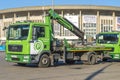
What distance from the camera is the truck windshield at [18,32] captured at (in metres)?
19.2

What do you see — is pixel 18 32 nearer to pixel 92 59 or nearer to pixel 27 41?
pixel 27 41

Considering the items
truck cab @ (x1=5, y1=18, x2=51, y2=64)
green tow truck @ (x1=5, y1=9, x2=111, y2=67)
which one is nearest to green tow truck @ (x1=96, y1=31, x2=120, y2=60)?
green tow truck @ (x1=5, y1=9, x2=111, y2=67)

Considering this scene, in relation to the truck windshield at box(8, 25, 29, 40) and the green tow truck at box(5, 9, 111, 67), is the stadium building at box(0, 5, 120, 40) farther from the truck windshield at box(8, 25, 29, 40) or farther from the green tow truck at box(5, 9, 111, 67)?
the truck windshield at box(8, 25, 29, 40)

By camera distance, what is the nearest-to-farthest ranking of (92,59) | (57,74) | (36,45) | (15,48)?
(57,74)
(36,45)
(15,48)
(92,59)

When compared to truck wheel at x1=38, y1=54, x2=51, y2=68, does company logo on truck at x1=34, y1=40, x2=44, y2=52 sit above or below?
above

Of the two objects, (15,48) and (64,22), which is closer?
(15,48)

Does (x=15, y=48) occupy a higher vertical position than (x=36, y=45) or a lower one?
lower

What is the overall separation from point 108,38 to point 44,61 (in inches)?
279

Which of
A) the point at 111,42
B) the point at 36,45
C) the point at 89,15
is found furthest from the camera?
the point at 89,15

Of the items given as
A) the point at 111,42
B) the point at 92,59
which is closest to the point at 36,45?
the point at 92,59

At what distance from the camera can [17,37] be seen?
64.0ft

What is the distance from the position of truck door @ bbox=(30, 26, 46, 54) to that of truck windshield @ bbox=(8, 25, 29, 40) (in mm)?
455

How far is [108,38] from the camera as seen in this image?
82.5 ft

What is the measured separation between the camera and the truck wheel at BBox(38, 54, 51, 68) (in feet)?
64.5
